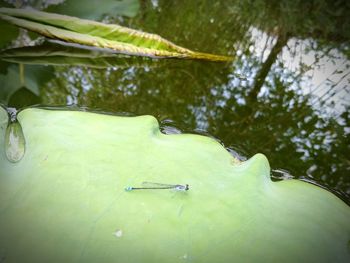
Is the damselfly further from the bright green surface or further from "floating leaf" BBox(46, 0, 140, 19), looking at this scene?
"floating leaf" BBox(46, 0, 140, 19)

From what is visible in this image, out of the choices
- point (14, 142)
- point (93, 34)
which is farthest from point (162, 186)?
point (93, 34)

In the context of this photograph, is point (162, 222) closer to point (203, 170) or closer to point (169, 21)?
point (203, 170)

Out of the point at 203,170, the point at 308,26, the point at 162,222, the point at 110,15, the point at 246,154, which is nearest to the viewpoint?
the point at 162,222

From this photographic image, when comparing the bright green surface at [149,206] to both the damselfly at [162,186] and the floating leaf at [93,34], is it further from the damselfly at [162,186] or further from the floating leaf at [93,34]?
the floating leaf at [93,34]

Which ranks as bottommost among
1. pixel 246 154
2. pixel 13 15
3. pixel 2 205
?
pixel 2 205

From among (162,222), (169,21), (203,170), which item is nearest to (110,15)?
(169,21)

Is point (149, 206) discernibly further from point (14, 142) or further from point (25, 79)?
point (25, 79)

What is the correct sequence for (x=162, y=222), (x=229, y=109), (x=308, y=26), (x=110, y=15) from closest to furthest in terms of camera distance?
(x=162, y=222), (x=229, y=109), (x=110, y=15), (x=308, y=26)
